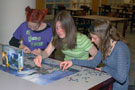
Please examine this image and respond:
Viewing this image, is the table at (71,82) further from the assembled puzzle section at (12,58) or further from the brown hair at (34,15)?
the brown hair at (34,15)

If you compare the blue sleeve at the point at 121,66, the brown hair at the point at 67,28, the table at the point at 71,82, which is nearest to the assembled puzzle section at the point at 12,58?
the table at the point at 71,82

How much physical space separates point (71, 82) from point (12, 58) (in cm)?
61

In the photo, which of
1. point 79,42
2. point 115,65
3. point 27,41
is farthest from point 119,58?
point 27,41

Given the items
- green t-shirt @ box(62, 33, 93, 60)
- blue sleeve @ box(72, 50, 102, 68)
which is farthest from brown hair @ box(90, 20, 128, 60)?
green t-shirt @ box(62, 33, 93, 60)

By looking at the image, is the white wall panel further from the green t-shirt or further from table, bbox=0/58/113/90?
table, bbox=0/58/113/90

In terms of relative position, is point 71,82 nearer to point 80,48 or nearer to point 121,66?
point 121,66

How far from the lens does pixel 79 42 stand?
227 centimetres

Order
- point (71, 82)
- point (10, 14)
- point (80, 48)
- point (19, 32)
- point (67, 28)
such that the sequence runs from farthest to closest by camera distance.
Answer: point (10, 14)
point (19, 32)
point (80, 48)
point (67, 28)
point (71, 82)

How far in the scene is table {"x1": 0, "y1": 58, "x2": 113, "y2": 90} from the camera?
157 centimetres

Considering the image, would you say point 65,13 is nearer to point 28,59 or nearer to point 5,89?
point 28,59

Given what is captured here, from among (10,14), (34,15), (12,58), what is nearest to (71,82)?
(12,58)

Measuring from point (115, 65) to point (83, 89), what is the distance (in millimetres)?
454

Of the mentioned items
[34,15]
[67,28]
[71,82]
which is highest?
[34,15]

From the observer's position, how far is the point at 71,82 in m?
1.67
